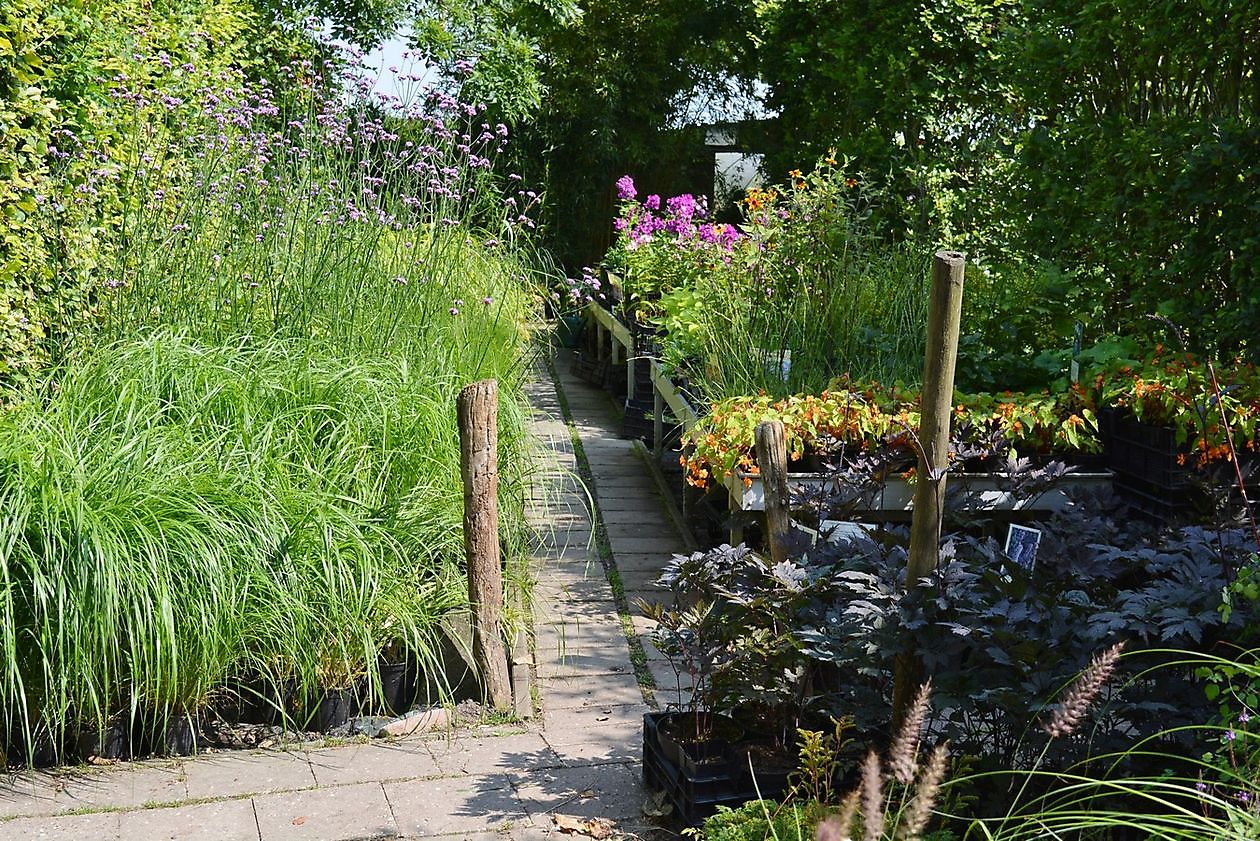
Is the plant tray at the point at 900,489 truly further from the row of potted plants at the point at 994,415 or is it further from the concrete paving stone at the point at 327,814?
the concrete paving stone at the point at 327,814

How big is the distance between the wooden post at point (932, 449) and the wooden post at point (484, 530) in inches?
52.6

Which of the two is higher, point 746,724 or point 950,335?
point 950,335

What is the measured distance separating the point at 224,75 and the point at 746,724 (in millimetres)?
4953

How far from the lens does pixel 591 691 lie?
3871 mm

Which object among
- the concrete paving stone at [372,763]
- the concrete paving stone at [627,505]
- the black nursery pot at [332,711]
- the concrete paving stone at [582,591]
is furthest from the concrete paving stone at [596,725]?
the concrete paving stone at [627,505]

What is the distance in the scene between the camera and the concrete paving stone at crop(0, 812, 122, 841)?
2863 millimetres

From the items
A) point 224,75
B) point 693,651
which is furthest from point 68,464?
point 224,75

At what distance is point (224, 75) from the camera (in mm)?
6480

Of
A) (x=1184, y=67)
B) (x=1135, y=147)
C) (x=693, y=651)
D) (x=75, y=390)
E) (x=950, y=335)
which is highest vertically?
(x=1184, y=67)

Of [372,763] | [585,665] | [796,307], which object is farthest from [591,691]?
[796,307]

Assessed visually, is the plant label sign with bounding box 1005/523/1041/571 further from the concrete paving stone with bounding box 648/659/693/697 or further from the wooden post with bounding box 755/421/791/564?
the concrete paving stone with bounding box 648/659/693/697

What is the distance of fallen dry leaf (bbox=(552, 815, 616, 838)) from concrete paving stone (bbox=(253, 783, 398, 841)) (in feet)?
1.30

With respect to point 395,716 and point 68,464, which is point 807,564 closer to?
point 395,716

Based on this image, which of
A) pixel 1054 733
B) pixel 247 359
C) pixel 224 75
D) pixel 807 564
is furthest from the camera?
pixel 224 75
